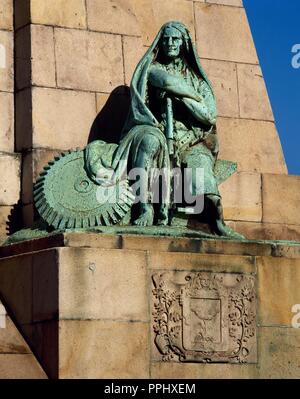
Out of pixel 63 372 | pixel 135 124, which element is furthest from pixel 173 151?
pixel 63 372

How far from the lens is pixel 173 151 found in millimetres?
18438

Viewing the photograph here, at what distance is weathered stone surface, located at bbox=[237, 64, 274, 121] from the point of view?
67.6 ft

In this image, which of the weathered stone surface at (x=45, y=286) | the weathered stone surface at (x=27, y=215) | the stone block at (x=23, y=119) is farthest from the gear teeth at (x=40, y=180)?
the weathered stone surface at (x=45, y=286)

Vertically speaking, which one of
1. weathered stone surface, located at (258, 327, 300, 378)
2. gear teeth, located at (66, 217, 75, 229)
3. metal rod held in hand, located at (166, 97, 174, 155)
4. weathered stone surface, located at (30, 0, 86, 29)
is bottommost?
weathered stone surface, located at (258, 327, 300, 378)

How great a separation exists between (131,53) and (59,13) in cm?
104

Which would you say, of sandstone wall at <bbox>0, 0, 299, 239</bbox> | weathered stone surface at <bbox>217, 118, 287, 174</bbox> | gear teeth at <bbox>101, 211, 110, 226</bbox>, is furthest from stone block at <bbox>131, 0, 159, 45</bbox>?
gear teeth at <bbox>101, 211, 110, 226</bbox>

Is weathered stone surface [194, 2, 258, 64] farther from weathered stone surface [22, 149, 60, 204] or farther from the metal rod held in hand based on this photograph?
weathered stone surface [22, 149, 60, 204]

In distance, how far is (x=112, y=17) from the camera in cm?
1977

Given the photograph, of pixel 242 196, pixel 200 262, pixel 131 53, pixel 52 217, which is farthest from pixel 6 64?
pixel 200 262

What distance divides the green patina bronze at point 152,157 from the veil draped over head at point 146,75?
0.01 meters

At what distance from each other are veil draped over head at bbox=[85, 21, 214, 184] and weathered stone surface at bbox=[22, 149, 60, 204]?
2.26 ft

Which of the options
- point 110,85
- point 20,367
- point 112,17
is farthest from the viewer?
point 112,17

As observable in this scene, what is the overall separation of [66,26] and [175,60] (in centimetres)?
148

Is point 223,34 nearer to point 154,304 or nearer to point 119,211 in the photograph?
point 119,211
